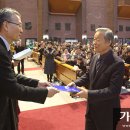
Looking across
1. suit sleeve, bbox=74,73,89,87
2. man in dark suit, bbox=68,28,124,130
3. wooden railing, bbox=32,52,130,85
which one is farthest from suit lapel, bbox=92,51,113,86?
wooden railing, bbox=32,52,130,85

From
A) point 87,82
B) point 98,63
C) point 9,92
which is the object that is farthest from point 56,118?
point 9,92

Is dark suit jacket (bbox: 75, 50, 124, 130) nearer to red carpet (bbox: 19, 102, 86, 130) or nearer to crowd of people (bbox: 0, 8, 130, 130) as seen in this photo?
crowd of people (bbox: 0, 8, 130, 130)

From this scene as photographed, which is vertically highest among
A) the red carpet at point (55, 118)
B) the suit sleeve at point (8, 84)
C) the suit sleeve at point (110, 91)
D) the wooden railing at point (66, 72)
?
the suit sleeve at point (8, 84)

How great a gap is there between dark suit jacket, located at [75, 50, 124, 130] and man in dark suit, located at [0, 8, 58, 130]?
0.66 m

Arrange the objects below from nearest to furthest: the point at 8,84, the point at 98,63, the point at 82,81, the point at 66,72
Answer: the point at 8,84 → the point at 98,63 → the point at 82,81 → the point at 66,72

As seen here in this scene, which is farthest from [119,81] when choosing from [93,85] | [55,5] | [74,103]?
[55,5]

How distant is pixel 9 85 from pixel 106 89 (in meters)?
1.09

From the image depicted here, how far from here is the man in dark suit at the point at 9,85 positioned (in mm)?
1851

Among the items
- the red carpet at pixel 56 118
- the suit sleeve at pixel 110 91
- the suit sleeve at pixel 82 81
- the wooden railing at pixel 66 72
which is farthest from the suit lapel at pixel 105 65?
the wooden railing at pixel 66 72

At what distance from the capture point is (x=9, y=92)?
6.13 ft

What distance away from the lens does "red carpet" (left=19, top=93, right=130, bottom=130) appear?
16.7 feet

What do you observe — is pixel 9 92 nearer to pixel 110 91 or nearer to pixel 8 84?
pixel 8 84

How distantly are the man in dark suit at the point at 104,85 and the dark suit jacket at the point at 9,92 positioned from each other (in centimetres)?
73

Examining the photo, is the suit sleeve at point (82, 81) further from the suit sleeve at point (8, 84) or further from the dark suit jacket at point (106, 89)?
the suit sleeve at point (8, 84)
